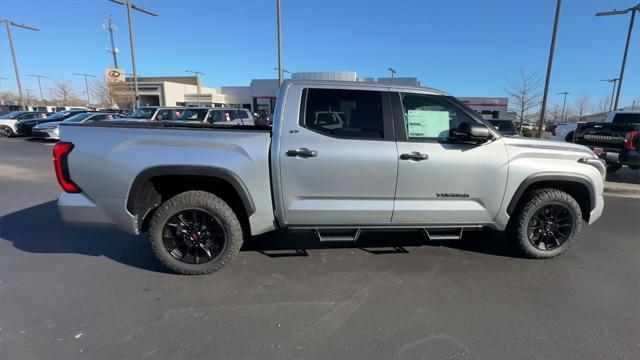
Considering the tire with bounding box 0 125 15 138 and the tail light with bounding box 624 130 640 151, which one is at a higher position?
the tail light with bounding box 624 130 640 151

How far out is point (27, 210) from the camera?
5312 millimetres

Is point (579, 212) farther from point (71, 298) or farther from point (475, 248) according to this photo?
point (71, 298)

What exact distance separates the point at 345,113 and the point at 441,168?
110 cm

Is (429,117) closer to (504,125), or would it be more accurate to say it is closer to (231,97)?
(504,125)

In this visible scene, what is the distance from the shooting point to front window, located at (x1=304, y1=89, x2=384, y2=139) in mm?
3203

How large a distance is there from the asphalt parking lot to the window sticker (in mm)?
1418

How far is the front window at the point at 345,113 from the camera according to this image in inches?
126

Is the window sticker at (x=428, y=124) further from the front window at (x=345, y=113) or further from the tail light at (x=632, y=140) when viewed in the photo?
the tail light at (x=632, y=140)

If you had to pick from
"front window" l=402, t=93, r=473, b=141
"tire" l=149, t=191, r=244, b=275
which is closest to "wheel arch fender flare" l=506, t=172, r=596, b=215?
"front window" l=402, t=93, r=473, b=141

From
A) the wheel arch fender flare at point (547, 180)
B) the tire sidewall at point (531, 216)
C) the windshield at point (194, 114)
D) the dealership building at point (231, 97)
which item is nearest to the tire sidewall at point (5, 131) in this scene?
the windshield at point (194, 114)

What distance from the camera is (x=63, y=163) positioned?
2.94m

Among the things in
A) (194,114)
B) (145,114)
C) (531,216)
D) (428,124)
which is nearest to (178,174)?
(428,124)

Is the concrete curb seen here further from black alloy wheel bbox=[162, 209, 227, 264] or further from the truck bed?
black alloy wheel bbox=[162, 209, 227, 264]

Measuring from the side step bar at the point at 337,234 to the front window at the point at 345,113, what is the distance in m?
0.96
